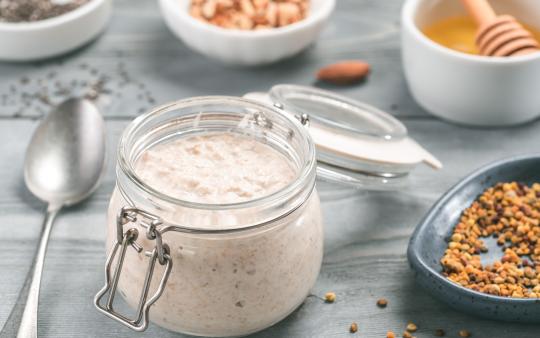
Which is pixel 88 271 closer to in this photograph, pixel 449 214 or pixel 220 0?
pixel 449 214

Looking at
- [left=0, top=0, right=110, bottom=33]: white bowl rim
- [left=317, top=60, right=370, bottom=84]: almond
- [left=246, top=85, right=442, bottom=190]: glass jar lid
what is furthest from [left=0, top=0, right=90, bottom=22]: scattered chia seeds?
[left=246, top=85, right=442, bottom=190]: glass jar lid

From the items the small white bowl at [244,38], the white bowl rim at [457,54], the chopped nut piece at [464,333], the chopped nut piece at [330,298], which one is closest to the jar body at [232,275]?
the chopped nut piece at [330,298]

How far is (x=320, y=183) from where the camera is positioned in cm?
149

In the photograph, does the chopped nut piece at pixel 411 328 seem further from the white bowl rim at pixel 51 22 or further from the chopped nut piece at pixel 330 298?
the white bowl rim at pixel 51 22

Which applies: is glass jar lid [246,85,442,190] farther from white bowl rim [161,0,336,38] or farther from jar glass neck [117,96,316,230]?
white bowl rim [161,0,336,38]

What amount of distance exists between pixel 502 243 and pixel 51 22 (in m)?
1.06

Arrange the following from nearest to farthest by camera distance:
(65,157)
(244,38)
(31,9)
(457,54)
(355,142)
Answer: (355,142)
(65,157)
(457,54)
(244,38)
(31,9)

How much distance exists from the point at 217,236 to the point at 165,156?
0.19 meters

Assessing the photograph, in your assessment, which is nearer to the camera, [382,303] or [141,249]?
[141,249]

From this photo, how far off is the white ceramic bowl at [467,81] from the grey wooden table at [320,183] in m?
0.03

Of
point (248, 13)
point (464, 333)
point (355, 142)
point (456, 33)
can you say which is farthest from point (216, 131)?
point (456, 33)

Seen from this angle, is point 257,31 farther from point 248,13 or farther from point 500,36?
point 500,36

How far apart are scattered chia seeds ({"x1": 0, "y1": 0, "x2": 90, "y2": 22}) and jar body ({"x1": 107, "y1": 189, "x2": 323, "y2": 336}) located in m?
0.86

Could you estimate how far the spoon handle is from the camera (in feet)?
3.64
